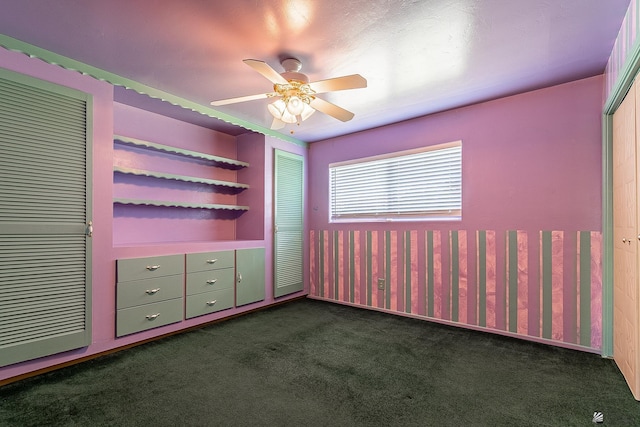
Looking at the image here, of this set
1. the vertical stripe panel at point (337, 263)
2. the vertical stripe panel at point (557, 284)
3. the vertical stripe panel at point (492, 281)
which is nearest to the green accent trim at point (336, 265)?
the vertical stripe panel at point (337, 263)

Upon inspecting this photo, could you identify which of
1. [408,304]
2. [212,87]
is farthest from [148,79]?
[408,304]

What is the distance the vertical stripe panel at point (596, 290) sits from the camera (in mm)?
2480

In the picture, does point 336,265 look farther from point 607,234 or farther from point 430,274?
point 607,234

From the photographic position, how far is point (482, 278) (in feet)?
9.98

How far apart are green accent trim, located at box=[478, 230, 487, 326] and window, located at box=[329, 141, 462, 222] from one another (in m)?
0.35

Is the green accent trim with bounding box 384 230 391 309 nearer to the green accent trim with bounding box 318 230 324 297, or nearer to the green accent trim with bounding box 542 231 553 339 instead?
the green accent trim with bounding box 318 230 324 297

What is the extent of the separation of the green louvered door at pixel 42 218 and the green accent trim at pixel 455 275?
326cm

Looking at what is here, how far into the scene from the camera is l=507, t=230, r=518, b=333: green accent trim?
9.37 ft

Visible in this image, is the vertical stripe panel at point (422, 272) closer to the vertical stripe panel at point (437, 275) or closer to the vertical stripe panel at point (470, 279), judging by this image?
the vertical stripe panel at point (437, 275)

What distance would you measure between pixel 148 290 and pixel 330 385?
184cm

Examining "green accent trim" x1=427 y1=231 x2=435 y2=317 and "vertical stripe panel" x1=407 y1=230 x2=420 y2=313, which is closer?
"green accent trim" x1=427 y1=231 x2=435 y2=317

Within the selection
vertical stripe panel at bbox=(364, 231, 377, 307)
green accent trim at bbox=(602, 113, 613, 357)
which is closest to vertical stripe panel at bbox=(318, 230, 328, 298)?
vertical stripe panel at bbox=(364, 231, 377, 307)

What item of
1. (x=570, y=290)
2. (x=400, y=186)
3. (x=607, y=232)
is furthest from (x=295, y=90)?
(x=570, y=290)

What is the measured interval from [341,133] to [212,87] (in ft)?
6.09
